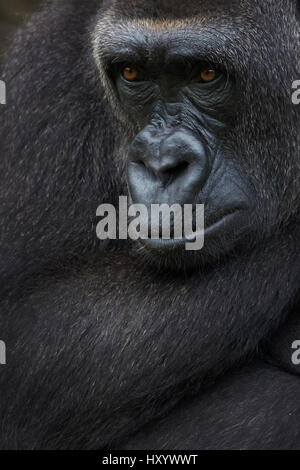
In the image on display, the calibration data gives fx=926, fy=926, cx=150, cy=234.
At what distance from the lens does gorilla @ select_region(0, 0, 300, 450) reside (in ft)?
15.4

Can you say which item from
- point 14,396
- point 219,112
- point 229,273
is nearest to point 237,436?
point 229,273

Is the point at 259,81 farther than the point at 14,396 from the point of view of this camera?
No

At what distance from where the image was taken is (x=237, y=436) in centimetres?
464

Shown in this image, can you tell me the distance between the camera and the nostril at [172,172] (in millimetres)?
4605

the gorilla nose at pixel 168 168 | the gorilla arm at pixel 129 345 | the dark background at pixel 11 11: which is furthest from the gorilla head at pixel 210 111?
the dark background at pixel 11 11

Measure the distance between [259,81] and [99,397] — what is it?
1846 mm

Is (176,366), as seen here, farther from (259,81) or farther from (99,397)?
(259,81)

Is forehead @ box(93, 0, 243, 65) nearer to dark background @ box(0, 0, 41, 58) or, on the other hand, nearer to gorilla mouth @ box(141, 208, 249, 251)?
gorilla mouth @ box(141, 208, 249, 251)

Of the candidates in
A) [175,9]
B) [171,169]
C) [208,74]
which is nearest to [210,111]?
[208,74]

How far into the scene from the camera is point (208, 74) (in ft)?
15.7

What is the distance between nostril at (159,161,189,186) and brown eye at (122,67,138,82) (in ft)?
2.05

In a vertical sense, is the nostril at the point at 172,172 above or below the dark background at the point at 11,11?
below

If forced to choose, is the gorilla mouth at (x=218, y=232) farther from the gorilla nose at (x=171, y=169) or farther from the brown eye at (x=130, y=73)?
the brown eye at (x=130, y=73)

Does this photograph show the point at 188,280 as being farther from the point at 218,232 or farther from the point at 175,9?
the point at 175,9
